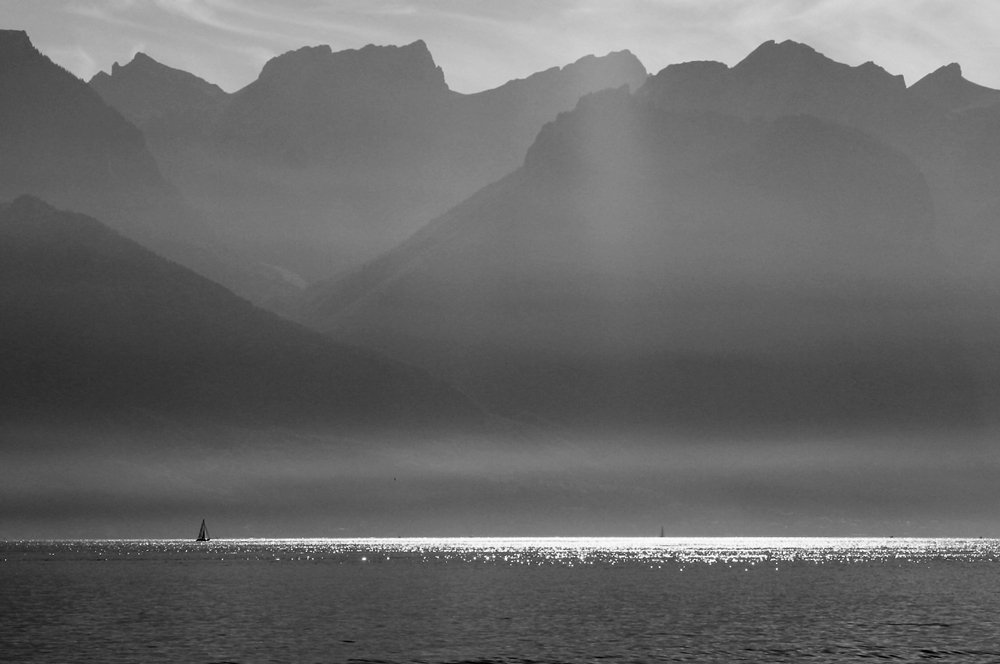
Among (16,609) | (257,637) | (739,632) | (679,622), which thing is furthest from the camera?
(16,609)

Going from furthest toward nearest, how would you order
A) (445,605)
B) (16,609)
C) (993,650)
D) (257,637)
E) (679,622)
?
1. (445,605)
2. (16,609)
3. (679,622)
4. (257,637)
5. (993,650)

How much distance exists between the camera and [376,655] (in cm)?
13488

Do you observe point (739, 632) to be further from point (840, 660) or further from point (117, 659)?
point (117, 659)

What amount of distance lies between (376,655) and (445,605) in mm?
62718

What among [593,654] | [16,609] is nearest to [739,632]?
[593,654]

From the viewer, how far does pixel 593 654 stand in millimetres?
136750

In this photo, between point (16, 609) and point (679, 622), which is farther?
point (16, 609)

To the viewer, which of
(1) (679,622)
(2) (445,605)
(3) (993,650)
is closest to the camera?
(3) (993,650)

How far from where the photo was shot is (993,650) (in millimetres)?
139000

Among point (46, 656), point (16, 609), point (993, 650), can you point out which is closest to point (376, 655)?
point (46, 656)

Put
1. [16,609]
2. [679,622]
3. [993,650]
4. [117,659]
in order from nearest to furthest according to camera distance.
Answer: [117,659] → [993,650] → [679,622] → [16,609]

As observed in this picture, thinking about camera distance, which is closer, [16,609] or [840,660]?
[840,660]

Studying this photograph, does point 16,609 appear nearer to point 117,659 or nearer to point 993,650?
point 117,659

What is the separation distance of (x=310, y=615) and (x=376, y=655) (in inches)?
1866
